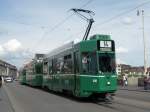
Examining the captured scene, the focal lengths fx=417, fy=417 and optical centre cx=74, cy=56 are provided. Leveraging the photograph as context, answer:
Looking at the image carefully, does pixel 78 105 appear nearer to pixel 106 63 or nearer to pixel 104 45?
pixel 106 63

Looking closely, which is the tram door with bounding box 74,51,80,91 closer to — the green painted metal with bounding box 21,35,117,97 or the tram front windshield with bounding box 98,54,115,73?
the green painted metal with bounding box 21,35,117,97

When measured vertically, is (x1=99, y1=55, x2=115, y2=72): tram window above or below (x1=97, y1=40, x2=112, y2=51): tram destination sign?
below

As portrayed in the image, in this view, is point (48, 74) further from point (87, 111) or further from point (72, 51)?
point (87, 111)

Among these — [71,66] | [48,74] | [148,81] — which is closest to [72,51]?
[71,66]

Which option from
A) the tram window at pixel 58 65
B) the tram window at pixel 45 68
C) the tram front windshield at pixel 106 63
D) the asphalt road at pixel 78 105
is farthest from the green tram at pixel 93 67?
the tram window at pixel 45 68

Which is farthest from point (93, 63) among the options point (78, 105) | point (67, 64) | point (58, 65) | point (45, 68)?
point (45, 68)

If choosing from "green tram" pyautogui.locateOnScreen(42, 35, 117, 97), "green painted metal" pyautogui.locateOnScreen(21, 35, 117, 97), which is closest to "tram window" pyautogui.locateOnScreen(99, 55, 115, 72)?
"green tram" pyautogui.locateOnScreen(42, 35, 117, 97)

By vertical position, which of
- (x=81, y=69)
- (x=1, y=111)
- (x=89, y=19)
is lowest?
(x=1, y=111)

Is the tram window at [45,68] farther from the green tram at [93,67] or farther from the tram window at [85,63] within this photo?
the tram window at [85,63]

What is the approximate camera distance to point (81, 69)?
2242 centimetres

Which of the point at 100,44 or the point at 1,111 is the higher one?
the point at 100,44

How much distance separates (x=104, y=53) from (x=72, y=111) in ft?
16.8

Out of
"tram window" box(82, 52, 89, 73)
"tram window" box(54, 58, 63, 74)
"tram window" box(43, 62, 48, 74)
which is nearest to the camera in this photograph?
"tram window" box(82, 52, 89, 73)

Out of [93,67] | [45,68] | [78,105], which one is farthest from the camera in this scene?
[45,68]
